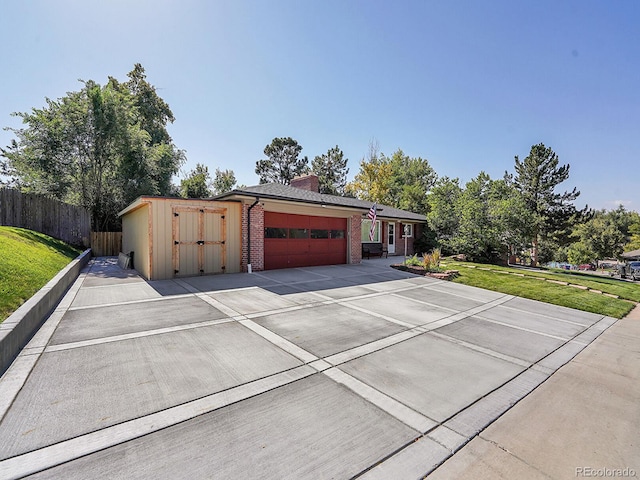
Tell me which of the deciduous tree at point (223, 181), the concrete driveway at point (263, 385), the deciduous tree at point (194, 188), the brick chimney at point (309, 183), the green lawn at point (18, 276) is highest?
the deciduous tree at point (223, 181)

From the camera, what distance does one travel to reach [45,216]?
43.3 ft

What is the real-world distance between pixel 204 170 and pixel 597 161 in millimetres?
39859

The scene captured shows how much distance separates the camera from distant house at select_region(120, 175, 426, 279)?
28.9 feet

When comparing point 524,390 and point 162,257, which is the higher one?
point 162,257

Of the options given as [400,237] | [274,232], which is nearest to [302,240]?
[274,232]

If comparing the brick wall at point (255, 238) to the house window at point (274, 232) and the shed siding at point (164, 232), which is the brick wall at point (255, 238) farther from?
the shed siding at point (164, 232)

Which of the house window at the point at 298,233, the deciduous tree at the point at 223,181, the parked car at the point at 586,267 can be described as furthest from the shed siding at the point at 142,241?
the parked car at the point at 586,267

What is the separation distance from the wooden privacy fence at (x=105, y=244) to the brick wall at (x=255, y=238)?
1204 centimetres

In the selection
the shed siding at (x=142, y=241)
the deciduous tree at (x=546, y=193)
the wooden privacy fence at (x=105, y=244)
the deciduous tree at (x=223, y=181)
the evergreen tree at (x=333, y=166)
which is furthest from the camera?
the evergreen tree at (x=333, y=166)

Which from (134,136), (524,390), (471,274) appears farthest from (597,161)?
(134,136)

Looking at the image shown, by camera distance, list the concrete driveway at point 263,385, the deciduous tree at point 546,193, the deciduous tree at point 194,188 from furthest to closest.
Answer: the deciduous tree at point 194,188
the deciduous tree at point 546,193
the concrete driveway at point 263,385

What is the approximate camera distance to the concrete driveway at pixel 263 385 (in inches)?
80.7

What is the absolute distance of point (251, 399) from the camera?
2.77 metres

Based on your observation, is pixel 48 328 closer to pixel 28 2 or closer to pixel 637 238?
pixel 28 2
